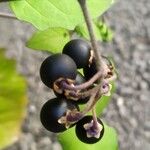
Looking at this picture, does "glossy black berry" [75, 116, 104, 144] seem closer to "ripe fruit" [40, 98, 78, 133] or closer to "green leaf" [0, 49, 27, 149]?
"ripe fruit" [40, 98, 78, 133]

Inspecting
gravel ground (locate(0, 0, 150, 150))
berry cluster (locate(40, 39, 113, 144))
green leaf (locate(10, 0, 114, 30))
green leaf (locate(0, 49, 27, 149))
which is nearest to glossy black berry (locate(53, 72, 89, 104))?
berry cluster (locate(40, 39, 113, 144))

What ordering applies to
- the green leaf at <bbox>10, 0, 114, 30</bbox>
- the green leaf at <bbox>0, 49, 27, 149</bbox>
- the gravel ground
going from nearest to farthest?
the green leaf at <bbox>10, 0, 114, 30</bbox> < the green leaf at <bbox>0, 49, 27, 149</bbox> < the gravel ground

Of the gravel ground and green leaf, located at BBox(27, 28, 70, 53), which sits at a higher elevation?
green leaf, located at BBox(27, 28, 70, 53)

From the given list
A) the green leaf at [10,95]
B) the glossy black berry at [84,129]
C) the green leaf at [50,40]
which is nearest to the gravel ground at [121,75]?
the green leaf at [10,95]

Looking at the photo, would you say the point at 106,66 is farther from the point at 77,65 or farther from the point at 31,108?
the point at 31,108

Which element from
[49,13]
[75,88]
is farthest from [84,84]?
[49,13]

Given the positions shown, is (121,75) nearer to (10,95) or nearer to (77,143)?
(10,95)

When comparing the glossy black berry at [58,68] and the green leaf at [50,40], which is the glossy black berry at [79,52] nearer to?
the glossy black berry at [58,68]
